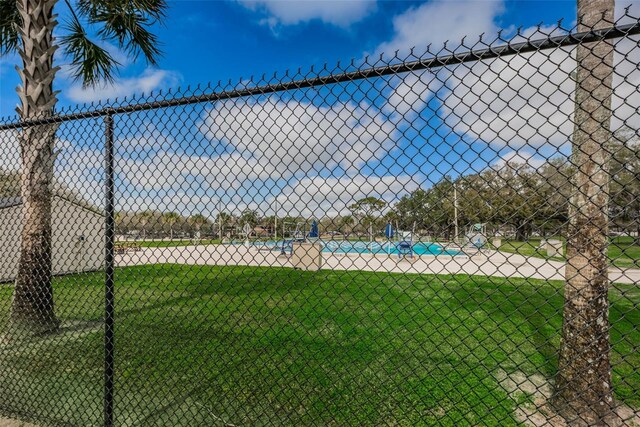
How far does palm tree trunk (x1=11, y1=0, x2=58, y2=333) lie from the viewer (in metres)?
4.41

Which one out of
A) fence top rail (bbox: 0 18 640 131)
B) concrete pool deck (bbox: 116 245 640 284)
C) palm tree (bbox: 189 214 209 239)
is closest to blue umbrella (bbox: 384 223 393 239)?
Answer: concrete pool deck (bbox: 116 245 640 284)

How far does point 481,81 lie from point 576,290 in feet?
6.19

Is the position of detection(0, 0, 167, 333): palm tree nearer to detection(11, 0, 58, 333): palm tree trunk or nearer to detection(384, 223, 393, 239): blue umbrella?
detection(11, 0, 58, 333): palm tree trunk

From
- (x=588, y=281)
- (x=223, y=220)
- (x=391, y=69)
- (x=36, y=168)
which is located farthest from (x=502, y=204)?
(x=36, y=168)

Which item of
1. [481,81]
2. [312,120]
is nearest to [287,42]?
[312,120]

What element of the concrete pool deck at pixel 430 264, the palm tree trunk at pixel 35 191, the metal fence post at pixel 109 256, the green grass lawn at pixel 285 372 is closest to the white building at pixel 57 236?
the palm tree trunk at pixel 35 191

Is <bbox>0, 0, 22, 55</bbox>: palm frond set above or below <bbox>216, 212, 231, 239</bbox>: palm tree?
above

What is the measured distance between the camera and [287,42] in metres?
6.60

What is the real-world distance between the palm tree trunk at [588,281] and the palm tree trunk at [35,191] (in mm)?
5578

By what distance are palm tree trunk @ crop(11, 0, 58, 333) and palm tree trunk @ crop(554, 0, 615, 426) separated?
5.58 m

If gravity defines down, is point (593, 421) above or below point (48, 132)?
below

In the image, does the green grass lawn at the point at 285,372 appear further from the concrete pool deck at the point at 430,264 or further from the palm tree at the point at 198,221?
the palm tree at the point at 198,221

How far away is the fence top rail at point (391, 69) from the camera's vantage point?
1361mm

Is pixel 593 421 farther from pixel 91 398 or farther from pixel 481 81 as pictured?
pixel 91 398
